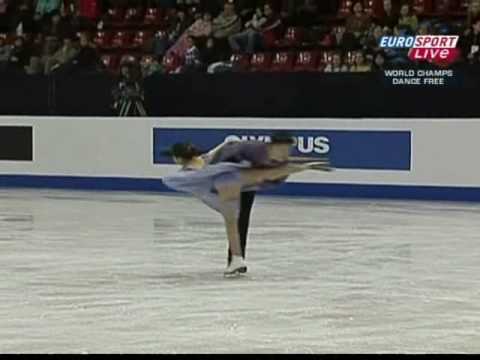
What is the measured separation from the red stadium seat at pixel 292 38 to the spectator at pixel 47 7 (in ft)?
16.8

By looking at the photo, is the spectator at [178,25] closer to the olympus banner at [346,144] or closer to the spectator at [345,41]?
the olympus banner at [346,144]

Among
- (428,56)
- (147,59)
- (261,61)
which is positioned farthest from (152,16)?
(428,56)

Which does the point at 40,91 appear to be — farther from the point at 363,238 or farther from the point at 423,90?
the point at 363,238

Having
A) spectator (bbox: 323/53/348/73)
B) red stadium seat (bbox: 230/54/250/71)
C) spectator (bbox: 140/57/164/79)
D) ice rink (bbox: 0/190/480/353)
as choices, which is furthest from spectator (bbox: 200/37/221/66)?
ice rink (bbox: 0/190/480/353)

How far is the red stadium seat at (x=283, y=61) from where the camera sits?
2228 cm

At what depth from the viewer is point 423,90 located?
20484 mm

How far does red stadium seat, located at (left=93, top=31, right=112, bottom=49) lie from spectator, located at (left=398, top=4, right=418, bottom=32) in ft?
19.6

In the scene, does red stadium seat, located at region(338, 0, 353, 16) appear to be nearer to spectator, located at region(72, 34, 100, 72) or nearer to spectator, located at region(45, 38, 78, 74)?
spectator, located at region(72, 34, 100, 72)

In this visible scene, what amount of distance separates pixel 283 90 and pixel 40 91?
437 centimetres

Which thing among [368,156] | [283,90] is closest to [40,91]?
[283,90]

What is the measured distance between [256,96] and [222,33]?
183 cm

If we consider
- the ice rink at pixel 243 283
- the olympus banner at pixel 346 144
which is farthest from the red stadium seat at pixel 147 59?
the ice rink at pixel 243 283

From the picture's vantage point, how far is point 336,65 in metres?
21.5

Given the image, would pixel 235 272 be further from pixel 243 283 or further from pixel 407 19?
pixel 407 19
